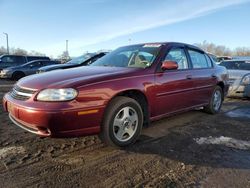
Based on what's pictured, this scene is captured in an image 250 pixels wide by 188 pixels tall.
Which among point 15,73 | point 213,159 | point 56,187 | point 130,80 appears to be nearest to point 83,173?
point 56,187

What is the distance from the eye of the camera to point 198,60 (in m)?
5.86

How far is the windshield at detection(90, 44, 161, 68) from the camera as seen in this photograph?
4.66 metres

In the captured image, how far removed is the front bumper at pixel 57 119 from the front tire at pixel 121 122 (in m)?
0.15

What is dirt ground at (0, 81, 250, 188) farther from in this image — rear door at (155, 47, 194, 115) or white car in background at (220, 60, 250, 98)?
white car in background at (220, 60, 250, 98)

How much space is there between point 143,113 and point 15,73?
13.0 m

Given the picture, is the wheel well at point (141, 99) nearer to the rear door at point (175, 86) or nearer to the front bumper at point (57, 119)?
the rear door at point (175, 86)

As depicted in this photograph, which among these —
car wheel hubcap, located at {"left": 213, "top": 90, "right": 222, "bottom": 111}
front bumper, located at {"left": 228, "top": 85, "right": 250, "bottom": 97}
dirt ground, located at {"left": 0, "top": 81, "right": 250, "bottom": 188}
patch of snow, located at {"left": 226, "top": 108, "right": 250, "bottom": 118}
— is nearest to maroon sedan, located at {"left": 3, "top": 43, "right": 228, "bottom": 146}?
dirt ground, located at {"left": 0, "top": 81, "right": 250, "bottom": 188}

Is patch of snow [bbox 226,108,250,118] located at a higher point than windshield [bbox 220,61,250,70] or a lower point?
lower

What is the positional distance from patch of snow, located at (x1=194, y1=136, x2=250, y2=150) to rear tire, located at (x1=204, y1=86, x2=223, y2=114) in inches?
66.8

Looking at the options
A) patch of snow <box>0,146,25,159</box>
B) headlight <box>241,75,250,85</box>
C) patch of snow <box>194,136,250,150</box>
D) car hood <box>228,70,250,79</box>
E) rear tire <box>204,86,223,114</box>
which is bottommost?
patch of snow <box>0,146,25,159</box>

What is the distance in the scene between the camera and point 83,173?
3.24 m

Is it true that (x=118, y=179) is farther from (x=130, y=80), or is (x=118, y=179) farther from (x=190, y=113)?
(x=190, y=113)

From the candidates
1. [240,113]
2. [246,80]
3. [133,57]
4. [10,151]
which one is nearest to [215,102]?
[240,113]

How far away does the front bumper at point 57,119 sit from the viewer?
3326mm
